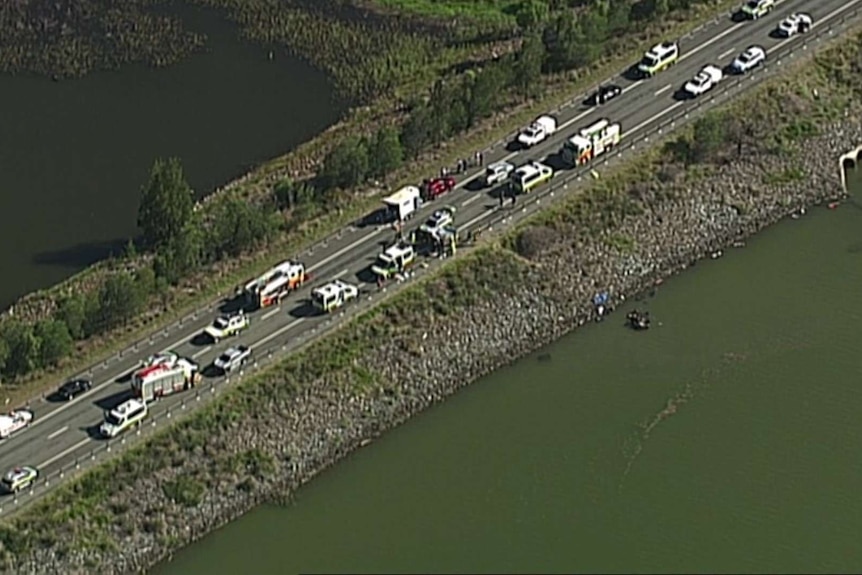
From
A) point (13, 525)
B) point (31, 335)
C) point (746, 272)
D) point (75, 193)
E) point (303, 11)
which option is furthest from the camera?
point (303, 11)

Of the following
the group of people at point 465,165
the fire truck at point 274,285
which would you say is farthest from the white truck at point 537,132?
the fire truck at point 274,285

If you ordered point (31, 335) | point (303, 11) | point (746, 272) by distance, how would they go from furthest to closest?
point (303, 11), point (746, 272), point (31, 335)

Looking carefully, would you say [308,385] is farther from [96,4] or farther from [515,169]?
[96,4]

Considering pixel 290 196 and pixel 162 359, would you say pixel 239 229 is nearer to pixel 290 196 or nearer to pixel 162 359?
pixel 290 196

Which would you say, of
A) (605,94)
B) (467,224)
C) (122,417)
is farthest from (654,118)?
(122,417)

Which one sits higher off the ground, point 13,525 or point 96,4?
point 96,4

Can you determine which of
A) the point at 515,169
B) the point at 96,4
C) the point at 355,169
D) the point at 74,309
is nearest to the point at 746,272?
the point at 515,169

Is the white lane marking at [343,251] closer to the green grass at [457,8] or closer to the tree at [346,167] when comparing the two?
the tree at [346,167]
